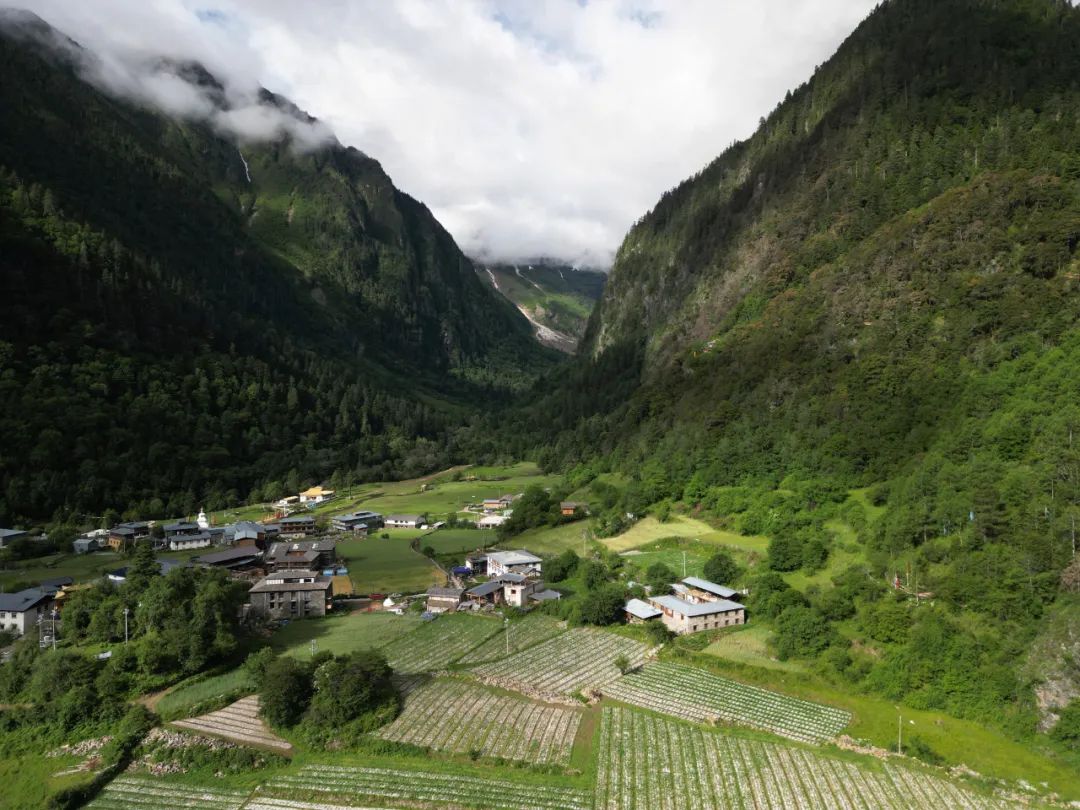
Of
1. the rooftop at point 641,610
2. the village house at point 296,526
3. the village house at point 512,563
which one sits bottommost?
the village house at point 296,526

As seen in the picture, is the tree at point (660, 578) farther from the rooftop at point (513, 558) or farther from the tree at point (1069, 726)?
the tree at point (1069, 726)

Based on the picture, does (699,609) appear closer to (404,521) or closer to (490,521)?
(490,521)

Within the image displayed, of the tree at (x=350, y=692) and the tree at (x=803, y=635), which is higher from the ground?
the tree at (x=803, y=635)

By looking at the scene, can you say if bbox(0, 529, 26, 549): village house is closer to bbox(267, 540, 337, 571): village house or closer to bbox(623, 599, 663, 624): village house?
bbox(267, 540, 337, 571): village house

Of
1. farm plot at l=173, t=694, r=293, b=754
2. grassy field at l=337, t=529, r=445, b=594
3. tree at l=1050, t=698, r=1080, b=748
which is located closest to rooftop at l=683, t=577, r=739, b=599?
tree at l=1050, t=698, r=1080, b=748

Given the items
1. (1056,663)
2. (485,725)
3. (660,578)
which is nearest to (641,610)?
(660,578)

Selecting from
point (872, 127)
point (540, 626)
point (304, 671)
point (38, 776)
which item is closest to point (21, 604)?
point (38, 776)

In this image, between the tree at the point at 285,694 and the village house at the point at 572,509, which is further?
the village house at the point at 572,509

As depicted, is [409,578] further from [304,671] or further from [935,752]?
[935,752]

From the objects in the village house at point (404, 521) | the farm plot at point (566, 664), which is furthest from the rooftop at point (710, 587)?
the village house at point (404, 521)
